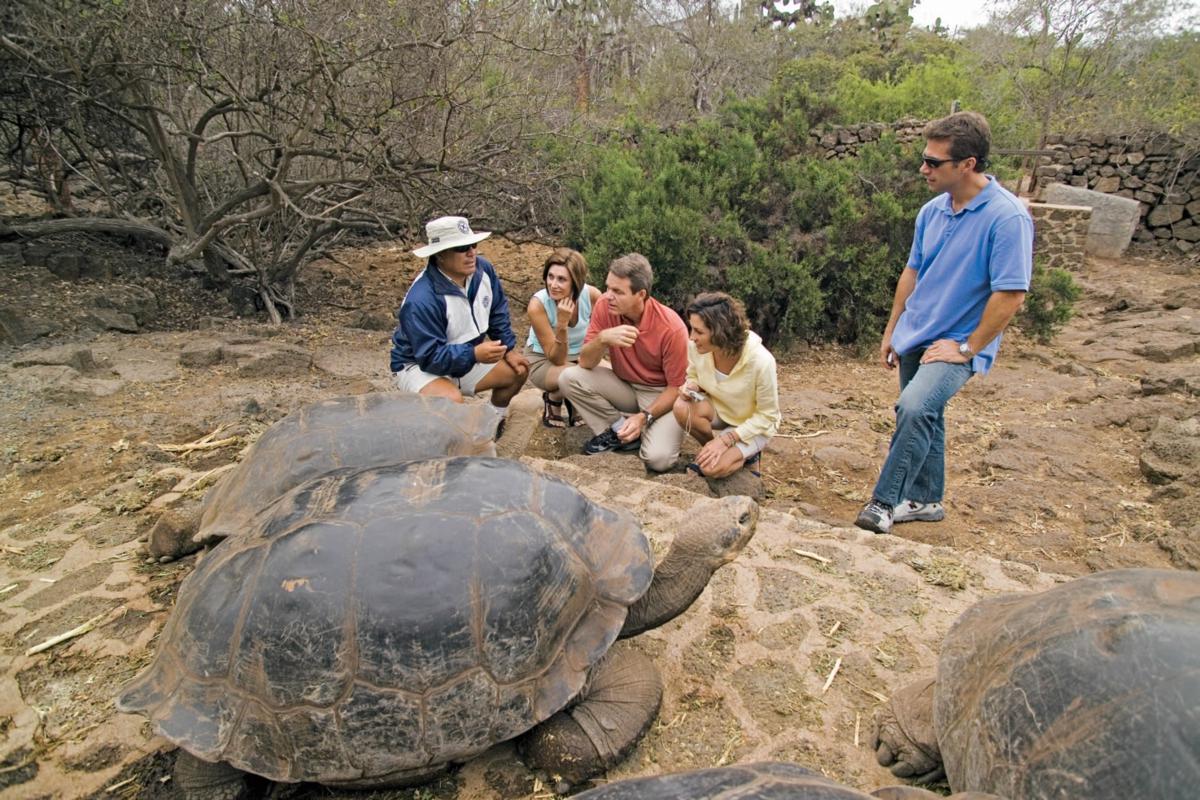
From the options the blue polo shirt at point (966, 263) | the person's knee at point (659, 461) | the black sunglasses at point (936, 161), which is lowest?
the person's knee at point (659, 461)

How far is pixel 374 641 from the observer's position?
5.39 feet

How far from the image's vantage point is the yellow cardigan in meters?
3.48

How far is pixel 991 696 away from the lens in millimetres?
1491

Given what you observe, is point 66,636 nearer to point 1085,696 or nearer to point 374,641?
point 374,641

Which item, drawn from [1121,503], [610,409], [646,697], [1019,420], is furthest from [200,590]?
[1019,420]

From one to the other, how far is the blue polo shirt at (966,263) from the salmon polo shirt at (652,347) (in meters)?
1.18

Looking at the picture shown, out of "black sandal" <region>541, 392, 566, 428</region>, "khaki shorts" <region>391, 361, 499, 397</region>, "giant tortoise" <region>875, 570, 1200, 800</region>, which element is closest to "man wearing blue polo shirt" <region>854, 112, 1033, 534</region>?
"giant tortoise" <region>875, 570, 1200, 800</region>

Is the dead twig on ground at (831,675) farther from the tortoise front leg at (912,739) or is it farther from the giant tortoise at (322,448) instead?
the giant tortoise at (322,448)

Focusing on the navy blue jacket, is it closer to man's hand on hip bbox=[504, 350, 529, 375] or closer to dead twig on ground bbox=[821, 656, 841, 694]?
man's hand on hip bbox=[504, 350, 529, 375]

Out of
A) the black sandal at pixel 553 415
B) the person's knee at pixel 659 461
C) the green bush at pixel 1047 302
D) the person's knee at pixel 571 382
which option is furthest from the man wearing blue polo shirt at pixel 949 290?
the green bush at pixel 1047 302

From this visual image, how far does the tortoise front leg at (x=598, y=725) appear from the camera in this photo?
182cm

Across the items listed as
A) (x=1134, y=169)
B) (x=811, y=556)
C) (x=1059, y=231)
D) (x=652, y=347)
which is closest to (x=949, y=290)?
(x=811, y=556)

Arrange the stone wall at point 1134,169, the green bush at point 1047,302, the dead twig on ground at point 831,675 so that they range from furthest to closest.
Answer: the stone wall at point 1134,169
the green bush at point 1047,302
the dead twig on ground at point 831,675

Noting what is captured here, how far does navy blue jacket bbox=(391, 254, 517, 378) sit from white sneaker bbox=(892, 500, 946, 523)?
2354mm
